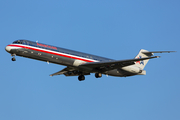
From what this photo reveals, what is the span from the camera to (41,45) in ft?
119

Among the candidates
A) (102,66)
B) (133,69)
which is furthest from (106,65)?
(133,69)

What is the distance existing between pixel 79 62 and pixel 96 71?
12.0ft

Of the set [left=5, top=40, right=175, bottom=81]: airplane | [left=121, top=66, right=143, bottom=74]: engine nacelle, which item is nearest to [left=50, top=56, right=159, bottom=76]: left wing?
[left=5, top=40, right=175, bottom=81]: airplane

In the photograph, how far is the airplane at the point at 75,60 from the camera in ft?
117

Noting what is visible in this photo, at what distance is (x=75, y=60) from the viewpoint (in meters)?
37.9

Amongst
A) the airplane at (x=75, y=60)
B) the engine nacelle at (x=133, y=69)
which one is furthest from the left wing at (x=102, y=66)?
the engine nacelle at (x=133, y=69)

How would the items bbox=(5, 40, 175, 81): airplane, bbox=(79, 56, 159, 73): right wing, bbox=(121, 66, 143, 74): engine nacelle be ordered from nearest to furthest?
bbox=(5, 40, 175, 81): airplane
bbox=(79, 56, 159, 73): right wing
bbox=(121, 66, 143, 74): engine nacelle

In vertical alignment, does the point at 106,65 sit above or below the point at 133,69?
above

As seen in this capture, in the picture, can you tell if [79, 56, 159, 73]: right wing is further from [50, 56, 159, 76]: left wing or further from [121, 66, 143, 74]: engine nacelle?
[121, 66, 143, 74]: engine nacelle

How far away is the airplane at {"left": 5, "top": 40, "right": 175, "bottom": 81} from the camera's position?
35.6 m

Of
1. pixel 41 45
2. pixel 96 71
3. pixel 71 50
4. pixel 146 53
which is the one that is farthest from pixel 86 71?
pixel 146 53

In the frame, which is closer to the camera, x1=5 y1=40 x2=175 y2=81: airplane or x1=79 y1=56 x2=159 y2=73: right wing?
x1=5 y1=40 x2=175 y2=81: airplane

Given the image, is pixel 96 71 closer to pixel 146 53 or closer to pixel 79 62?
pixel 79 62

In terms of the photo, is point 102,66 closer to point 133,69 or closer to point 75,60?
point 75,60
